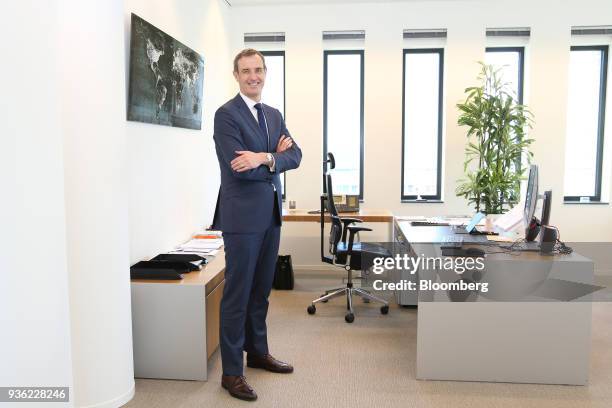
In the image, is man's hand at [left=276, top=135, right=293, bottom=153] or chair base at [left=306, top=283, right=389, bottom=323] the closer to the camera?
man's hand at [left=276, top=135, right=293, bottom=153]

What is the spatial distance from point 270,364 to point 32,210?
1.60 meters

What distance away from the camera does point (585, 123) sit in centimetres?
617

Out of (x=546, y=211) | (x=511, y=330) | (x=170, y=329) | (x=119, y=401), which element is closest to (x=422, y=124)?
(x=546, y=211)

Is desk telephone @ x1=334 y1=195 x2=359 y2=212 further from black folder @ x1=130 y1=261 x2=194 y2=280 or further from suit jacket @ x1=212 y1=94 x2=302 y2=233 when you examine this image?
suit jacket @ x1=212 y1=94 x2=302 y2=233

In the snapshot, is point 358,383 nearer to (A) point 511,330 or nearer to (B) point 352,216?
(A) point 511,330

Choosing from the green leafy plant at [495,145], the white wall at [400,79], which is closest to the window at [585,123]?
the white wall at [400,79]

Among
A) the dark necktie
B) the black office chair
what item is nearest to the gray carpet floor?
the black office chair

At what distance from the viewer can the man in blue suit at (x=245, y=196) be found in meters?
2.80

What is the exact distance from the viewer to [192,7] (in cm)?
470

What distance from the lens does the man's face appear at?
283 centimetres

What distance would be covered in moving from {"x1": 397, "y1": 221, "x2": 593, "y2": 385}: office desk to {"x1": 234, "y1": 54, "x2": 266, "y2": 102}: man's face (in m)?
1.52

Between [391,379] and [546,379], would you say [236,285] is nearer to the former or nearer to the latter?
[391,379]

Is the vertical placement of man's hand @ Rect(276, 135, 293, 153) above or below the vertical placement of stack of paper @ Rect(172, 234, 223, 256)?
above

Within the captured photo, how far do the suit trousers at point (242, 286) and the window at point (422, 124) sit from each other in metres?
3.57
